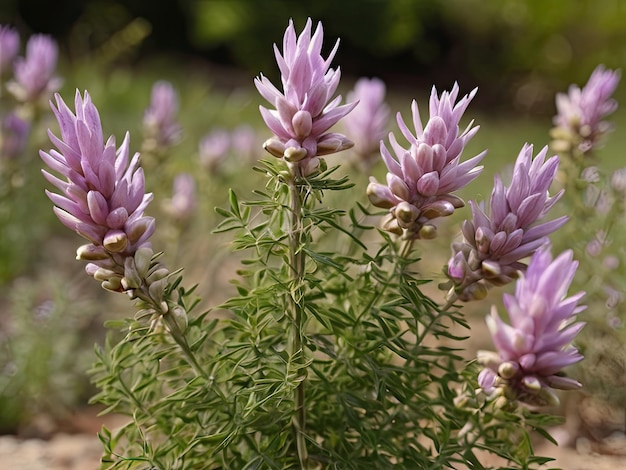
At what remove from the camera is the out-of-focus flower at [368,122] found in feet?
6.78

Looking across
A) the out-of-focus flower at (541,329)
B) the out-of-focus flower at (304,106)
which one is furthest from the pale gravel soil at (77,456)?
the out-of-focus flower at (304,106)

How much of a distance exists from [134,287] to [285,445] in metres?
0.45

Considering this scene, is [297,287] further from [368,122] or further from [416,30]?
[416,30]

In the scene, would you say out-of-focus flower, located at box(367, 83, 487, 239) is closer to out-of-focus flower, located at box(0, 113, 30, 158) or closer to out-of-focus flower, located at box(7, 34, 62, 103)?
out-of-focus flower, located at box(7, 34, 62, 103)

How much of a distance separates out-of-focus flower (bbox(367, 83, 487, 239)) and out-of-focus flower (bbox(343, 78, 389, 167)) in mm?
858

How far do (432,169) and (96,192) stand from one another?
1.75 ft

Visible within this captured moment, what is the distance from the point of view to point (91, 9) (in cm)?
966

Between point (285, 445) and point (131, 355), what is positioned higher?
point (131, 355)

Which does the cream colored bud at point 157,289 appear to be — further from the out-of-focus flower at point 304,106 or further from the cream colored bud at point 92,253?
the out-of-focus flower at point 304,106

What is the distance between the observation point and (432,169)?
117cm

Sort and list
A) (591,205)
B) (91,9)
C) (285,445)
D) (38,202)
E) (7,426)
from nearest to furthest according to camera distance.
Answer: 1. (285,445)
2. (591,205)
3. (7,426)
4. (38,202)
5. (91,9)

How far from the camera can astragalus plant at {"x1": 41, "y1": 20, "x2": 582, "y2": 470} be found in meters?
1.10

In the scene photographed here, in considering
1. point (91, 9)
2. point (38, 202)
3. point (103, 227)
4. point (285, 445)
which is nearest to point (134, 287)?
point (103, 227)

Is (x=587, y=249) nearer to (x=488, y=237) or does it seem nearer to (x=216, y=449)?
(x=488, y=237)
